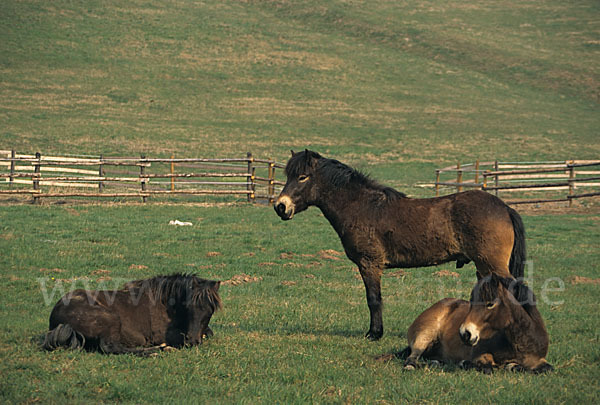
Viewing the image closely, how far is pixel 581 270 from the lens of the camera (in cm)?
1225

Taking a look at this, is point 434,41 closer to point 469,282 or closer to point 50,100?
point 50,100

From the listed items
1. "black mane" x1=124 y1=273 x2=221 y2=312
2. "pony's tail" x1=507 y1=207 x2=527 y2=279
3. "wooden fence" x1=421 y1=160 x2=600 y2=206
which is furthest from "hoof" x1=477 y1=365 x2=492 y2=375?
"wooden fence" x1=421 y1=160 x2=600 y2=206

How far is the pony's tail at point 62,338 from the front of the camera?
247 inches

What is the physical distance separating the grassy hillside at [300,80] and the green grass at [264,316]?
72.7 feet

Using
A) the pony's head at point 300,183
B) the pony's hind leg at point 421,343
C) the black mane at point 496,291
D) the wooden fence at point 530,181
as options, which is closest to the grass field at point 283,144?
the pony's hind leg at point 421,343

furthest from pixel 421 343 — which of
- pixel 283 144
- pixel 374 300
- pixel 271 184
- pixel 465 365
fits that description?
pixel 283 144

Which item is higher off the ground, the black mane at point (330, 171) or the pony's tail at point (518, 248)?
the black mane at point (330, 171)

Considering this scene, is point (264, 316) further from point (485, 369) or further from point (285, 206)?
point (485, 369)

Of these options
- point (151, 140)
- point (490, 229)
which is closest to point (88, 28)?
point (151, 140)

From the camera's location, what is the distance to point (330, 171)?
7605 millimetres

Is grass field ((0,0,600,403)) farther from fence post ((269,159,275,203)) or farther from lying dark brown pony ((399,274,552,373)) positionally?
fence post ((269,159,275,203))

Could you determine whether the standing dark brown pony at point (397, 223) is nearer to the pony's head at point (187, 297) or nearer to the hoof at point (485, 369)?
the hoof at point (485, 369)

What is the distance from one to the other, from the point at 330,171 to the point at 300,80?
48.9m

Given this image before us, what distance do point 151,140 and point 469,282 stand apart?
3128 centimetres
